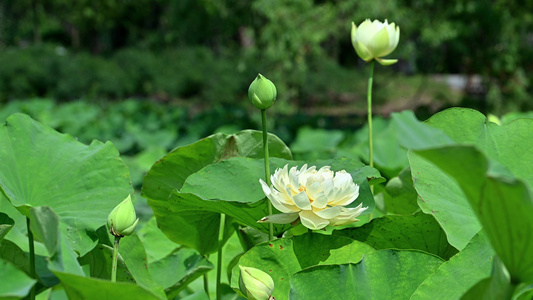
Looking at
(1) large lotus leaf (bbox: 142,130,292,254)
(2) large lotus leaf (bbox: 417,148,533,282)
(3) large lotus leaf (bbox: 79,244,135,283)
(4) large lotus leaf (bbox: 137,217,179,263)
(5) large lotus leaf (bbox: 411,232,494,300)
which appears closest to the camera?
(2) large lotus leaf (bbox: 417,148,533,282)

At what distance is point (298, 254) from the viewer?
0.43 metres

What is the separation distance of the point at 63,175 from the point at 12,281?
0.24 m

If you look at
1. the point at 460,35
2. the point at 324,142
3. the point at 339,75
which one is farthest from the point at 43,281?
the point at 339,75

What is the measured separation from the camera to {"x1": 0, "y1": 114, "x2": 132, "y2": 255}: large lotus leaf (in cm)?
48

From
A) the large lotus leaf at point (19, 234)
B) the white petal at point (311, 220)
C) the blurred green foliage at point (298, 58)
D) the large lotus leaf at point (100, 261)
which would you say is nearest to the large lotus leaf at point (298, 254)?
the white petal at point (311, 220)

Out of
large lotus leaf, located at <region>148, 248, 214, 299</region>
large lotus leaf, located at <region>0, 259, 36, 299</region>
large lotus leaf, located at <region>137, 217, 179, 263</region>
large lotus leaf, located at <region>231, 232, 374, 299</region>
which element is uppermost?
large lotus leaf, located at <region>0, 259, 36, 299</region>

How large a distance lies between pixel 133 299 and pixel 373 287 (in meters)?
0.17

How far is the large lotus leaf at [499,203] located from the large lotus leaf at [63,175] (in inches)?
12.8

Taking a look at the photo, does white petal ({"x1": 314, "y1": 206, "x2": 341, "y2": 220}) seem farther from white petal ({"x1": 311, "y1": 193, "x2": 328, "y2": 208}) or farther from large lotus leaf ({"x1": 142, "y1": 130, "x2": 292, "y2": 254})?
large lotus leaf ({"x1": 142, "y1": 130, "x2": 292, "y2": 254})

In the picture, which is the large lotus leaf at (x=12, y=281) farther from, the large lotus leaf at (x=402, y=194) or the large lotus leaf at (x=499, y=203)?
the large lotus leaf at (x=402, y=194)

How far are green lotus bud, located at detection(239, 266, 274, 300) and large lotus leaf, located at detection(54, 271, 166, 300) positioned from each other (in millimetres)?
85

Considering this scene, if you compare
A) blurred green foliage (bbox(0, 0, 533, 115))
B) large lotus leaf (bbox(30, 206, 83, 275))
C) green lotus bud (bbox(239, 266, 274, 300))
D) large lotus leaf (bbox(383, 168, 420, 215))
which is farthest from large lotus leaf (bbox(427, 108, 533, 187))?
blurred green foliage (bbox(0, 0, 533, 115))

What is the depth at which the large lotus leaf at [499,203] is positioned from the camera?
9.2 inches

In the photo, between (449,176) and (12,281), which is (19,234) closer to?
(12,281)
